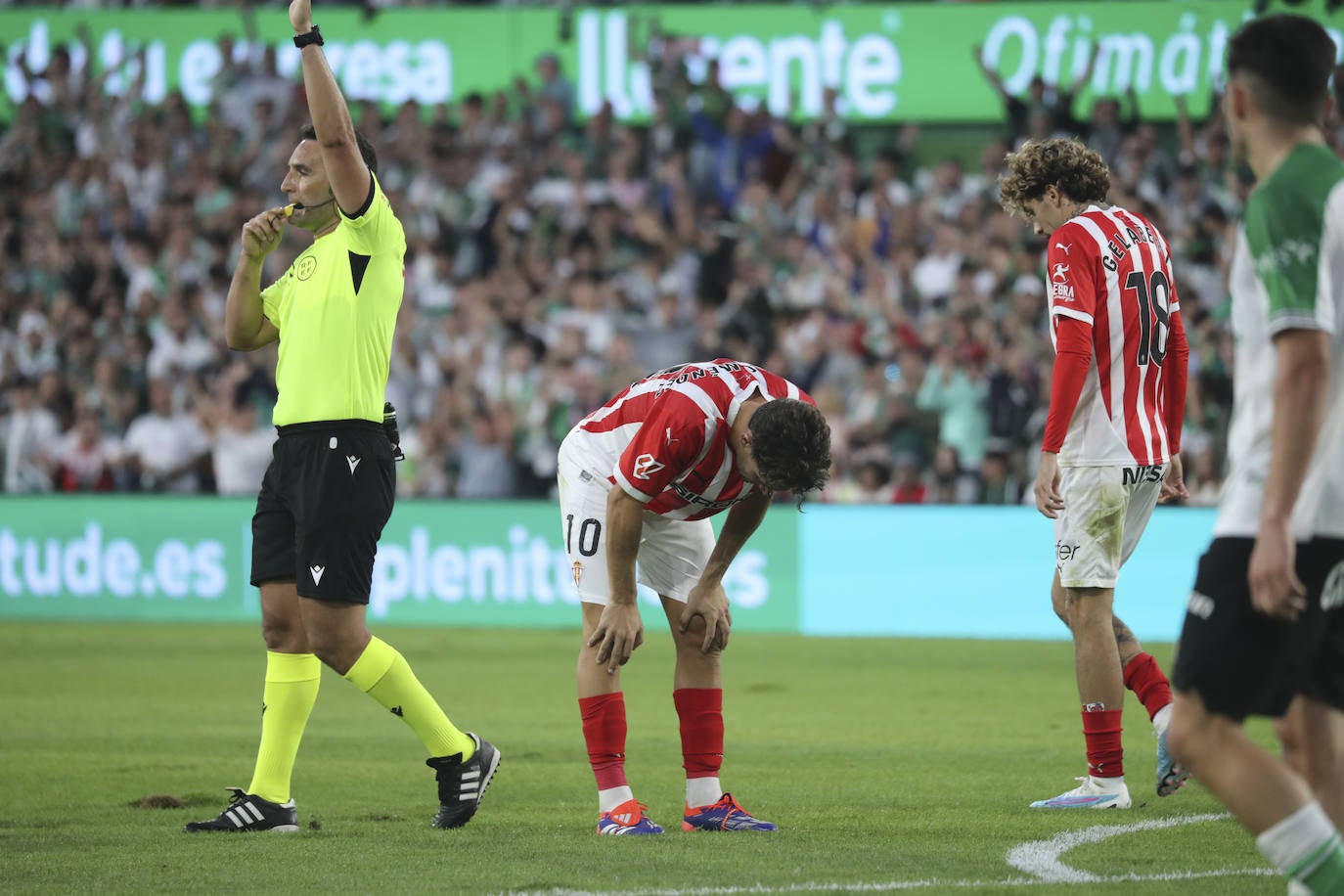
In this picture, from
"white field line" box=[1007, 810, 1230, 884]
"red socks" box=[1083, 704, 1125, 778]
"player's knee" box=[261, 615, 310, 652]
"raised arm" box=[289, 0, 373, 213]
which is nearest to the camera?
"white field line" box=[1007, 810, 1230, 884]

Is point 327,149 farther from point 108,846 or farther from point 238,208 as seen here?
point 238,208

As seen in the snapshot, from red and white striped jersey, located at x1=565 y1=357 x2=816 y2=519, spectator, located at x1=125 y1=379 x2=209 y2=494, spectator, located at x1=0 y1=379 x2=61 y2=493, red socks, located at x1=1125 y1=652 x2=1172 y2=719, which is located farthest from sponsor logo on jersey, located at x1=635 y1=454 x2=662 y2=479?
spectator, located at x1=0 y1=379 x2=61 y2=493

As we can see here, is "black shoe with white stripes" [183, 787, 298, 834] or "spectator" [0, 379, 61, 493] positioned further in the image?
"spectator" [0, 379, 61, 493]

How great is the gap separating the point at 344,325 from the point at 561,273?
42.6ft

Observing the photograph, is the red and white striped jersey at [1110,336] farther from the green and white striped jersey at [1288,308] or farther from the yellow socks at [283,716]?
the yellow socks at [283,716]

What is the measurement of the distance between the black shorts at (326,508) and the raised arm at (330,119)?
898 millimetres

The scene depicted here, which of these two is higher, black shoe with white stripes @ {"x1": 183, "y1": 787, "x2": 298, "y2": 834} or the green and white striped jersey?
the green and white striped jersey

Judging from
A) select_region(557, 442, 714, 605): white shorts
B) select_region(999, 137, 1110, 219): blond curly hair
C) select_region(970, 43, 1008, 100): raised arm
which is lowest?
select_region(557, 442, 714, 605): white shorts

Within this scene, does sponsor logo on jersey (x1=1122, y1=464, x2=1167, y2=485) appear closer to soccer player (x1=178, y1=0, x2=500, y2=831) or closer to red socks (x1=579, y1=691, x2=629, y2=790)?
red socks (x1=579, y1=691, x2=629, y2=790)

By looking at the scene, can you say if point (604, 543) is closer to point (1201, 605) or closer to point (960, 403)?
point (1201, 605)

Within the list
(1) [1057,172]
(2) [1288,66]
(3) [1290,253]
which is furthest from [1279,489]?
(1) [1057,172]

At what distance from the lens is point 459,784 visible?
246 inches

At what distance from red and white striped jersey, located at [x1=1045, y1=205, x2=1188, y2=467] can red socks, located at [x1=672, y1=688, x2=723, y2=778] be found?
5.60 feet

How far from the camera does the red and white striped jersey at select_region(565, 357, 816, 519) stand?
18.5 ft
